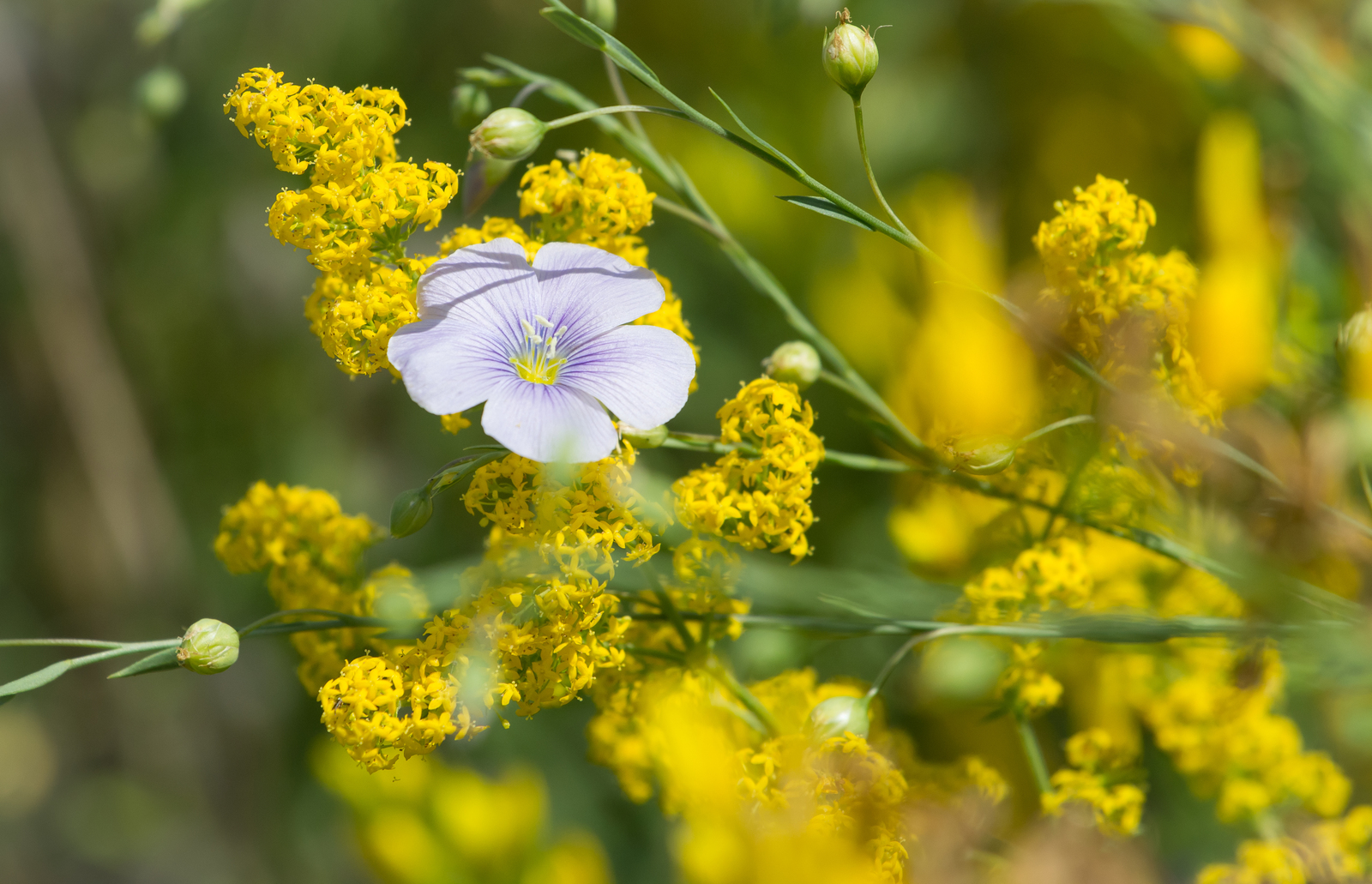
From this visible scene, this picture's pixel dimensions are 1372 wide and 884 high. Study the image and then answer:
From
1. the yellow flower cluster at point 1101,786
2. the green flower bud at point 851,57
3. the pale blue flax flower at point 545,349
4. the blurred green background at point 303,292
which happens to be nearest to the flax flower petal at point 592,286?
the pale blue flax flower at point 545,349

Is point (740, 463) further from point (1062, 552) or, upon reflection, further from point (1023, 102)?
point (1023, 102)

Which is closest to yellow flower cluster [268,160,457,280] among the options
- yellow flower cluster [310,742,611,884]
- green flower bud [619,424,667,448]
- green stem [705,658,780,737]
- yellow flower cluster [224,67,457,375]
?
yellow flower cluster [224,67,457,375]

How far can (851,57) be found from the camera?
1.19 feet

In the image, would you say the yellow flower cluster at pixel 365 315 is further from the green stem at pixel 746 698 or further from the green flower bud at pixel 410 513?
the green stem at pixel 746 698

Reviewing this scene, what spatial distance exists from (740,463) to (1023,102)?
0.58m

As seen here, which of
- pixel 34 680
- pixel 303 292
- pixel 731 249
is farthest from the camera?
pixel 303 292

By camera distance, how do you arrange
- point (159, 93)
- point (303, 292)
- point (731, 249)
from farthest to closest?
point (303, 292) → point (159, 93) → point (731, 249)

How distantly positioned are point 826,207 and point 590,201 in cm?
10

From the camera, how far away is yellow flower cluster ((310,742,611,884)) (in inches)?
24.1

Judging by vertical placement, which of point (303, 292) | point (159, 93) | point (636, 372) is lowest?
point (636, 372)

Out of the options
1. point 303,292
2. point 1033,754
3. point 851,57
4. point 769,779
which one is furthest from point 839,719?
point 303,292

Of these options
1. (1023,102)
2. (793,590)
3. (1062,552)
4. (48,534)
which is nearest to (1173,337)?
(1062,552)

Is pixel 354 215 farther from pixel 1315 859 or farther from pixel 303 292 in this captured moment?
pixel 303 292

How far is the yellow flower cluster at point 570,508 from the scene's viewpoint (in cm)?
36
